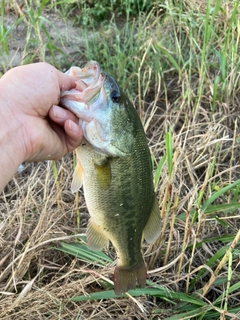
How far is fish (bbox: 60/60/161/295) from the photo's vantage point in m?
1.65

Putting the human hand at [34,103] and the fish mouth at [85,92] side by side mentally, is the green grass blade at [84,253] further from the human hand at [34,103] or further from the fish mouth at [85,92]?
the fish mouth at [85,92]

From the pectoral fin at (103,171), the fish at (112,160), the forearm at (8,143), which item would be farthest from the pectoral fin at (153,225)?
the forearm at (8,143)

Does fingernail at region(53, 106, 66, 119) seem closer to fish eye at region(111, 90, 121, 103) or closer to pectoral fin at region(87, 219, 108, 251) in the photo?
fish eye at region(111, 90, 121, 103)

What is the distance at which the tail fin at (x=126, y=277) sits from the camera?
1871 mm

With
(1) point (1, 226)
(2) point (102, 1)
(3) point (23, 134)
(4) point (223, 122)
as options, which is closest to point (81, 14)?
(2) point (102, 1)

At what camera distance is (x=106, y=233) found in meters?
1.85

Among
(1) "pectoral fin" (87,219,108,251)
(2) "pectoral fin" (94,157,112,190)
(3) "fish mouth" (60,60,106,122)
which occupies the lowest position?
(1) "pectoral fin" (87,219,108,251)

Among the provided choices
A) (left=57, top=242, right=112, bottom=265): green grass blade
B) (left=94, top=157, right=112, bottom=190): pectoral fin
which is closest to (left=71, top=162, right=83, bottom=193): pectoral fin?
(left=94, top=157, right=112, bottom=190): pectoral fin

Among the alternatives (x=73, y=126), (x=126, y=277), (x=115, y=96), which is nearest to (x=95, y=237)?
(x=126, y=277)

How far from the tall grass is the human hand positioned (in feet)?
1.75

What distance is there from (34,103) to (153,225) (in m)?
0.74

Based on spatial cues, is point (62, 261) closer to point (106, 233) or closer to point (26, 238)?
point (26, 238)

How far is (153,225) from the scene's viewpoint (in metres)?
1.85

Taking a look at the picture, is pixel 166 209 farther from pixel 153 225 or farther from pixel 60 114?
pixel 60 114
